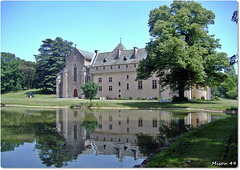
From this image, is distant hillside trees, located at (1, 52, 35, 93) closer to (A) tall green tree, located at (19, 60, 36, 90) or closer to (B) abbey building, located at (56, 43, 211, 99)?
(A) tall green tree, located at (19, 60, 36, 90)

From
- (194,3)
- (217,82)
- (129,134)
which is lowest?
(129,134)

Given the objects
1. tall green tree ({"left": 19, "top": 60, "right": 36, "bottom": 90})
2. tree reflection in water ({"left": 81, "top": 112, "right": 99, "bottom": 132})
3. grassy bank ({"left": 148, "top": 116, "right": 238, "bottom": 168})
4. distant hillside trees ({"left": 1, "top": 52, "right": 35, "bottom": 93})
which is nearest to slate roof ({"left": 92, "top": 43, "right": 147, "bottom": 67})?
tall green tree ({"left": 19, "top": 60, "right": 36, "bottom": 90})

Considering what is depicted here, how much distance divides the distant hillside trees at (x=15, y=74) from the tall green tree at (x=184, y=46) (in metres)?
51.7

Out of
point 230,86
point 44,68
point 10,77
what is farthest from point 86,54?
point 230,86

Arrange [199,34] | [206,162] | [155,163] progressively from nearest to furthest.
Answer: [206,162] → [155,163] → [199,34]

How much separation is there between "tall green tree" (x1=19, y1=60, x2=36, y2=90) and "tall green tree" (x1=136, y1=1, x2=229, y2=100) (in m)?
52.8

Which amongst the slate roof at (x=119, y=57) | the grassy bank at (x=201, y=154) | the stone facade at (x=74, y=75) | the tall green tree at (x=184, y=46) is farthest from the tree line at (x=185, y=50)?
the stone facade at (x=74, y=75)

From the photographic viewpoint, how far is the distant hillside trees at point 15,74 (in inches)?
2596

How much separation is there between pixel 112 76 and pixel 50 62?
24.8 metres

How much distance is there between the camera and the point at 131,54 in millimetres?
48906

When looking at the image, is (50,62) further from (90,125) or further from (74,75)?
(90,125)

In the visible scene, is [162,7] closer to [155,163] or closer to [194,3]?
[194,3]

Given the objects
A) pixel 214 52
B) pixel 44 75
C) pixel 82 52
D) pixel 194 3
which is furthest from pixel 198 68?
pixel 44 75

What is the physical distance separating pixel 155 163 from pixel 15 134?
25.1ft
